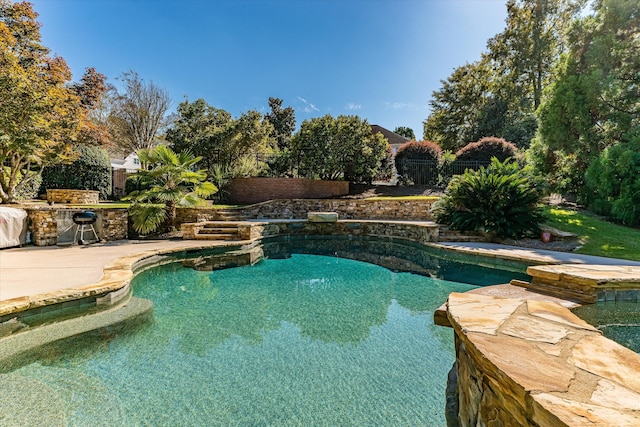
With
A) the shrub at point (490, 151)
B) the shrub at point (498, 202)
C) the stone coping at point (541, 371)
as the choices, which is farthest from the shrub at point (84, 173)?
the shrub at point (490, 151)

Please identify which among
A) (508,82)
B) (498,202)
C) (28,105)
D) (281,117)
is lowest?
(498,202)

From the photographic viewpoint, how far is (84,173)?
13.5 m

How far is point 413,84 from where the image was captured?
62.8 ft

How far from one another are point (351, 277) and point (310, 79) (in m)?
19.0

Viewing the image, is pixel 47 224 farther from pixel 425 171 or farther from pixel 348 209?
pixel 425 171

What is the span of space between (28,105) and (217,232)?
616 centimetres

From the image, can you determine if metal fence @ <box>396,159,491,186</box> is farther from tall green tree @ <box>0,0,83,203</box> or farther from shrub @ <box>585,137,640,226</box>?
tall green tree @ <box>0,0,83,203</box>

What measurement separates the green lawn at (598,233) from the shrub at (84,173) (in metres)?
18.0

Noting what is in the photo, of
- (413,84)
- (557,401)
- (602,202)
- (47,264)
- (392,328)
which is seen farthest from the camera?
(413,84)

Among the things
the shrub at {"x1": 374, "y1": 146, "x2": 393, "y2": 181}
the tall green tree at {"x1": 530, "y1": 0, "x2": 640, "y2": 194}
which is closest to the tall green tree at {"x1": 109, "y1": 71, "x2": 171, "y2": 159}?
the shrub at {"x1": 374, "y1": 146, "x2": 393, "y2": 181}

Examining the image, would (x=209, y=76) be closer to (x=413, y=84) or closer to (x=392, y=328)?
(x=413, y=84)

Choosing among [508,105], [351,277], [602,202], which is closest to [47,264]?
[351,277]

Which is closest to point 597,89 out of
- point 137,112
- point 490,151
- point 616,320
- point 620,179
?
point 620,179

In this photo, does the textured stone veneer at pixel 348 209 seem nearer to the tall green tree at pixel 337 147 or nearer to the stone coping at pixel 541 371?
the tall green tree at pixel 337 147
